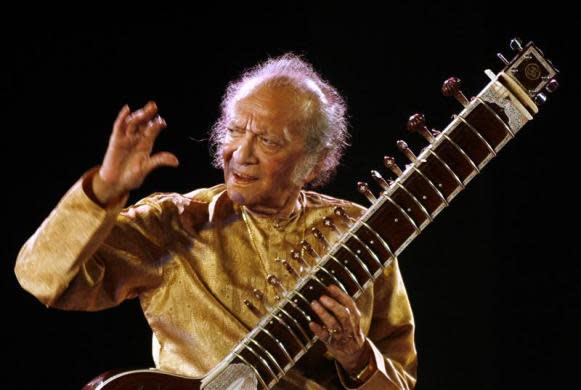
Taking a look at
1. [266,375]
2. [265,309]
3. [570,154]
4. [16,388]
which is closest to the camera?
[266,375]

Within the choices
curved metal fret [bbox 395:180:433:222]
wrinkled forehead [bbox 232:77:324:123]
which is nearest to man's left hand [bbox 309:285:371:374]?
curved metal fret [bbox 395:180:433:222]

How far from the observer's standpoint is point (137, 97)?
404 cm

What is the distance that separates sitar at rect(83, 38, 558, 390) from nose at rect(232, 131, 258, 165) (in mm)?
290

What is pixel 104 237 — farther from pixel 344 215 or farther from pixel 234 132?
pixel 344 215

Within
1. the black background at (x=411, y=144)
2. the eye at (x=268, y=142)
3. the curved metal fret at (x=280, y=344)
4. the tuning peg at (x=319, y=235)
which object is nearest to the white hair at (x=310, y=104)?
the eye at (x=268, y=142)

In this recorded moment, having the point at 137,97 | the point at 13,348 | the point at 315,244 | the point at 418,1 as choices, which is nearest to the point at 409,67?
the point at 418,1

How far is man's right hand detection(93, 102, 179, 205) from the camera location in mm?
2162

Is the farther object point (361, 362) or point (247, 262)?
point (247, 262)

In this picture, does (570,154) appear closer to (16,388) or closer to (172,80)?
(172,80)

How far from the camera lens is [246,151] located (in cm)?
263

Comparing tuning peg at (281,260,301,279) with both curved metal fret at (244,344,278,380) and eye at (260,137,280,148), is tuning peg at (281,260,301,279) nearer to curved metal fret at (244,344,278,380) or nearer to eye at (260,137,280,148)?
curved metal fret at (244,344,278,380)

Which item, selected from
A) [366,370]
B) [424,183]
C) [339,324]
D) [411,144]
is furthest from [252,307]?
[411,144]

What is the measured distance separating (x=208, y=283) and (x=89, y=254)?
47 centimetres

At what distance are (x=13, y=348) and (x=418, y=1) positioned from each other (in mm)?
2283
